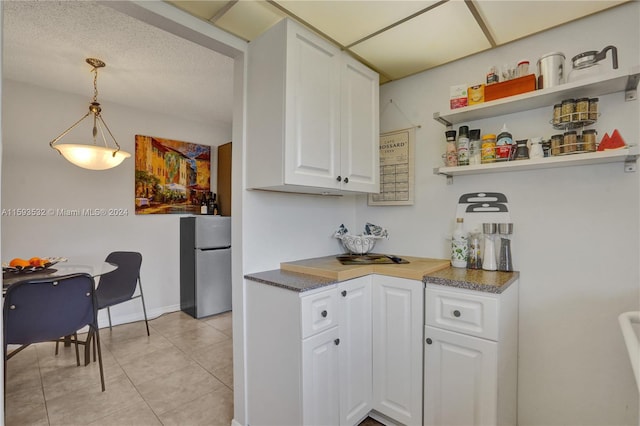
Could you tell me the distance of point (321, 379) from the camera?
4.90 feet

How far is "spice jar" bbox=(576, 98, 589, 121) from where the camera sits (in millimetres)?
1434

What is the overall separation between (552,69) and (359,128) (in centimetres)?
99

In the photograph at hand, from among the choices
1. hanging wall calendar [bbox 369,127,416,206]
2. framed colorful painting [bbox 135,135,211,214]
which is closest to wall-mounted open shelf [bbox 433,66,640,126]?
hanging wall calendar [bbox 369,127,416,206]

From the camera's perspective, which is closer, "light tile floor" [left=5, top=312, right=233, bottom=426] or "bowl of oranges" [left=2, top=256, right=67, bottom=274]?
"light tile floor" [left=5, top=312, right=233, bottom=426]

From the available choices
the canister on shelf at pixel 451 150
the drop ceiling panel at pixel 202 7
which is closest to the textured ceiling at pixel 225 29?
the drop ceiling panel at pixel 202 7

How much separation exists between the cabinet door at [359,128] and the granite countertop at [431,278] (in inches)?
22.0

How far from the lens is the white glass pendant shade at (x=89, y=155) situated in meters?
2.38

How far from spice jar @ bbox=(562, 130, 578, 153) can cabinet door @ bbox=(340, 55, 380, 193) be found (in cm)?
99

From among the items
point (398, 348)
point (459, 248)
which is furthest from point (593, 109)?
point (398, 348)

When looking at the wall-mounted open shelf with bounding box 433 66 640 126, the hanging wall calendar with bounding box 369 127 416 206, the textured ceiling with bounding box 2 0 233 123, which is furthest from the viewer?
the hanging wall calendar with bounding box 369 127 416 206

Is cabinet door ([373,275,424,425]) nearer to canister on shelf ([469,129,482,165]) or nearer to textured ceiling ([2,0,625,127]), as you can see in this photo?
canister on shelf ([469,129,482,165])

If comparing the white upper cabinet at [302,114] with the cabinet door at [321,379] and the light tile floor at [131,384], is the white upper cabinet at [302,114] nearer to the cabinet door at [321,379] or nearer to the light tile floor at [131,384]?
the cabinet door at [321,379]

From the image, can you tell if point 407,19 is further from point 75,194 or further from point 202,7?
point 75,194

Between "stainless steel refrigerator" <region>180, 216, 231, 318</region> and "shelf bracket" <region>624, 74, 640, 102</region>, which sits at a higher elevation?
"shelf bracket" <region>624, 74, 640, 102</region>
